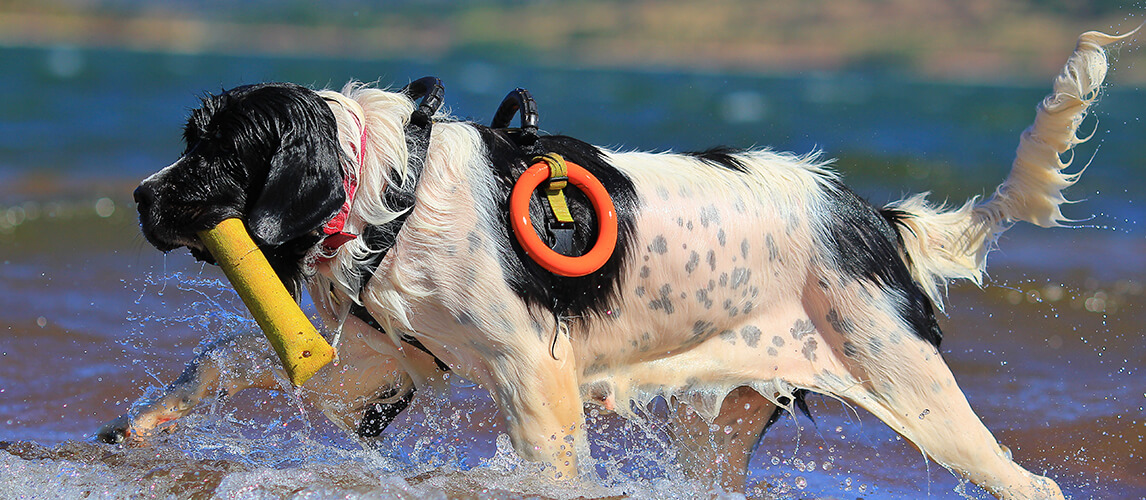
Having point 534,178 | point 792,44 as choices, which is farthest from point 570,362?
point 792,44

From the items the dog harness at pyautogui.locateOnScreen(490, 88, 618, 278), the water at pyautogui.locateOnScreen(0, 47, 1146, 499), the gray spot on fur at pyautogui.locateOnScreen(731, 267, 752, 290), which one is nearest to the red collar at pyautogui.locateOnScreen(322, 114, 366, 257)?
the dog harness at pyautogui.locateOnScreen(490, 88, 618, 278)

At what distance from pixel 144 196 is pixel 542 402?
1174 millimetres

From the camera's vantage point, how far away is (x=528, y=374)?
2797 millimetres

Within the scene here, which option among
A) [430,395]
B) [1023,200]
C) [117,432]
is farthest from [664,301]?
[117,432]

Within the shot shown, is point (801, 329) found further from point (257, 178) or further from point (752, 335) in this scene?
point (257, 178)

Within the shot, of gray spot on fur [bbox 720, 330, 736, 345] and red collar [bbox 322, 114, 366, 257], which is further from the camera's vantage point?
gray spot on fur [bbox 720, 330, 736, 345]

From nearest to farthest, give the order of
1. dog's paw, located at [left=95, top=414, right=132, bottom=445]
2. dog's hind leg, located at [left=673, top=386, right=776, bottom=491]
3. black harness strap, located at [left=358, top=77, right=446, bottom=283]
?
black harness strap, located at [left=358, top=77, right=446, bottom=283] → dog's paw, located at [left=95, top=414, right=132, bottom=445] → dog's hind leg, located at [left=673, top=386, right=776, bottom=491]

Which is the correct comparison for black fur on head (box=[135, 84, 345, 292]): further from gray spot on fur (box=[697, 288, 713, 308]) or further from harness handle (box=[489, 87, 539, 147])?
gray spot on fur (box=[697, 288, 713, 308])

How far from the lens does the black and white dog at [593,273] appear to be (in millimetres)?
2645

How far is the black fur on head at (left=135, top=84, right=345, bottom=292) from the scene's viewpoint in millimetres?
2553

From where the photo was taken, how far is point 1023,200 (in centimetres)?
329

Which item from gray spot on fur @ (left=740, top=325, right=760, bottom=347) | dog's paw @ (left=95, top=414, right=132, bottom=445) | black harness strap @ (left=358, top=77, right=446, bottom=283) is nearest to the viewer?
black harness strap @ (left=358, top=77, right=446, bottom=283)

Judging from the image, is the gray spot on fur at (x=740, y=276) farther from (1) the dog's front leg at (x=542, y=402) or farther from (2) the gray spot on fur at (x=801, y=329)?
(1) the dog's front leg at (x=542, y=402)

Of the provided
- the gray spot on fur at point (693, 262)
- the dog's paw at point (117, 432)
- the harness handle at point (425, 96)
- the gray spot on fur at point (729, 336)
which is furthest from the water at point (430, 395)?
the gray spot on fur at point (693, 262)
